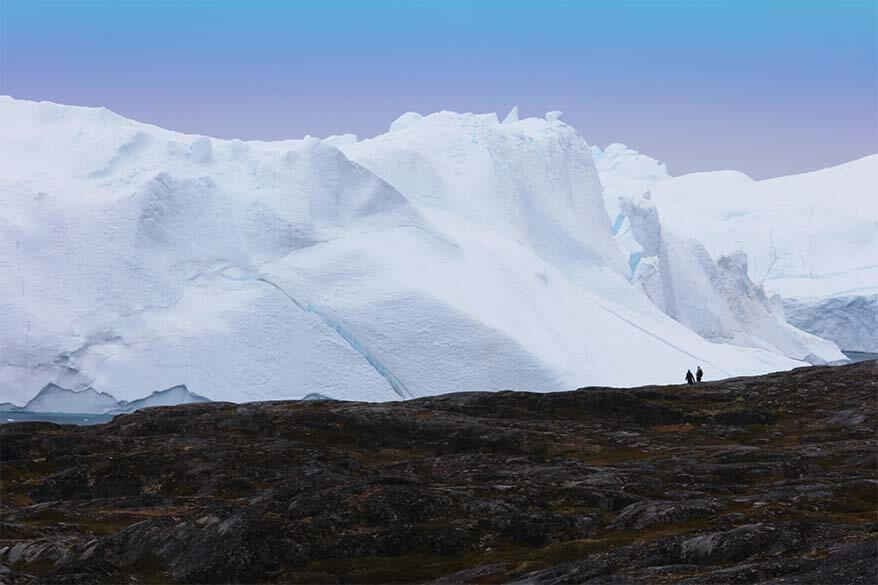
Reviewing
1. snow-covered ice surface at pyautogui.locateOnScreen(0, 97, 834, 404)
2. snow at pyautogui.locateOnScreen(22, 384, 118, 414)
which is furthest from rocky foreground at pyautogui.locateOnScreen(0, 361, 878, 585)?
snow-covered ice surface at pyautogui.locateOnScreen(0, 97, 834, 404)

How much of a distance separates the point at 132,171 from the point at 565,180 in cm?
3481

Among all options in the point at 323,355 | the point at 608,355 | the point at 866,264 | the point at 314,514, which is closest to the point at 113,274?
the point at 323,355

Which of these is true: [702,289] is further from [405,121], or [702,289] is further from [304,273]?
[304,273]

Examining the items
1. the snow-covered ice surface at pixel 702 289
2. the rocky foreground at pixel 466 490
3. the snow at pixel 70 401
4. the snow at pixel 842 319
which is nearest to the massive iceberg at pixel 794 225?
the snow at pixel 842 319

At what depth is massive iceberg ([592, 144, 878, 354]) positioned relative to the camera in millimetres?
130250

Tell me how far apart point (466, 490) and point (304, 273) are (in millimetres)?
46700

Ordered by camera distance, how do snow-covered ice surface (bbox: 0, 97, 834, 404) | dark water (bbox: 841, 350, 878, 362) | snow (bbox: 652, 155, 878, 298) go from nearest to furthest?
snow-covered ice surface (bbox: 0, 97, 834, 404)
dark water (bbox: 841, 350, 878, 362)
snow (bbox: 652, 155, 878, 298)

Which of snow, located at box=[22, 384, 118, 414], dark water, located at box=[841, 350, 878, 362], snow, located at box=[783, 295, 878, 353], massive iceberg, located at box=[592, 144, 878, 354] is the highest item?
massive iceberg, located at box=[592, 144, 878, 354]

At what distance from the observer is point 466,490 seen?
1522 inches

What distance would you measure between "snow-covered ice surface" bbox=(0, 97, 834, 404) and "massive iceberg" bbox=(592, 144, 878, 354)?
21148 mm

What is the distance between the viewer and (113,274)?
82250 millimetres

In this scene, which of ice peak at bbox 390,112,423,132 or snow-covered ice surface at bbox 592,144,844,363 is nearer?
snow-covered ice surface at bbox 592,144,844,363

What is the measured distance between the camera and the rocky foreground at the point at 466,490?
1147 inches

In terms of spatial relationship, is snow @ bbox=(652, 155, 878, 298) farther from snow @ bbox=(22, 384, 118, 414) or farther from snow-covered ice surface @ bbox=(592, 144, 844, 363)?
snow @ bbox=(22, 384, 118, 414)
